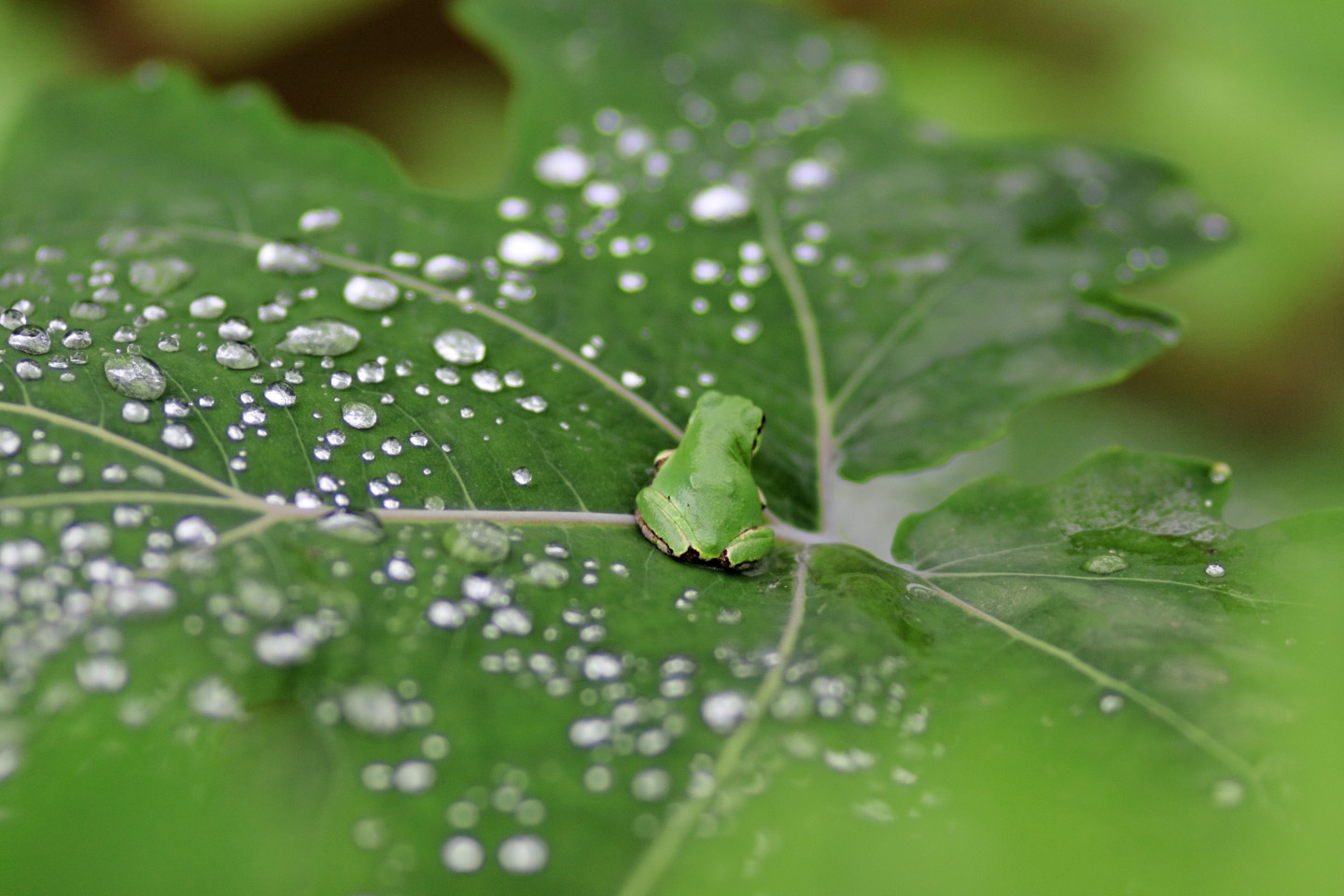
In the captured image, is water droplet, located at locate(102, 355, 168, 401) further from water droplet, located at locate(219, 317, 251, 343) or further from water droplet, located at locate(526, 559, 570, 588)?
water droplet, located at locate(526, 559, 570, 588)

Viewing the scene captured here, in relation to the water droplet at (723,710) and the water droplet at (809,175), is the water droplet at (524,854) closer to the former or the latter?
the water droplet at (723,710)

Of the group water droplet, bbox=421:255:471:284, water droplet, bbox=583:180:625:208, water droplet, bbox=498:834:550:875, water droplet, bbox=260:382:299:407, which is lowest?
water droplet, bbox=498:834:550:875

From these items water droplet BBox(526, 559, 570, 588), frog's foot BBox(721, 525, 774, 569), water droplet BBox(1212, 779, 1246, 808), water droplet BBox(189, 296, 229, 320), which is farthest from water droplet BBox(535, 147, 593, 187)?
water droplet BBox(1212, 779, 1246, 808)

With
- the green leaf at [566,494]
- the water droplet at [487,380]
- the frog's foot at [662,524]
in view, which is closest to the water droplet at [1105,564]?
the green leaf at [566,494]

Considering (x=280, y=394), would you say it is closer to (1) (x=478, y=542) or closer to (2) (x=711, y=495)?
(1) (x=478, y=542)

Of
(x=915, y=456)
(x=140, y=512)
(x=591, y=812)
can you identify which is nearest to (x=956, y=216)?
(x=915, y=456)

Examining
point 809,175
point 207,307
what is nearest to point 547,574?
point 207,307
